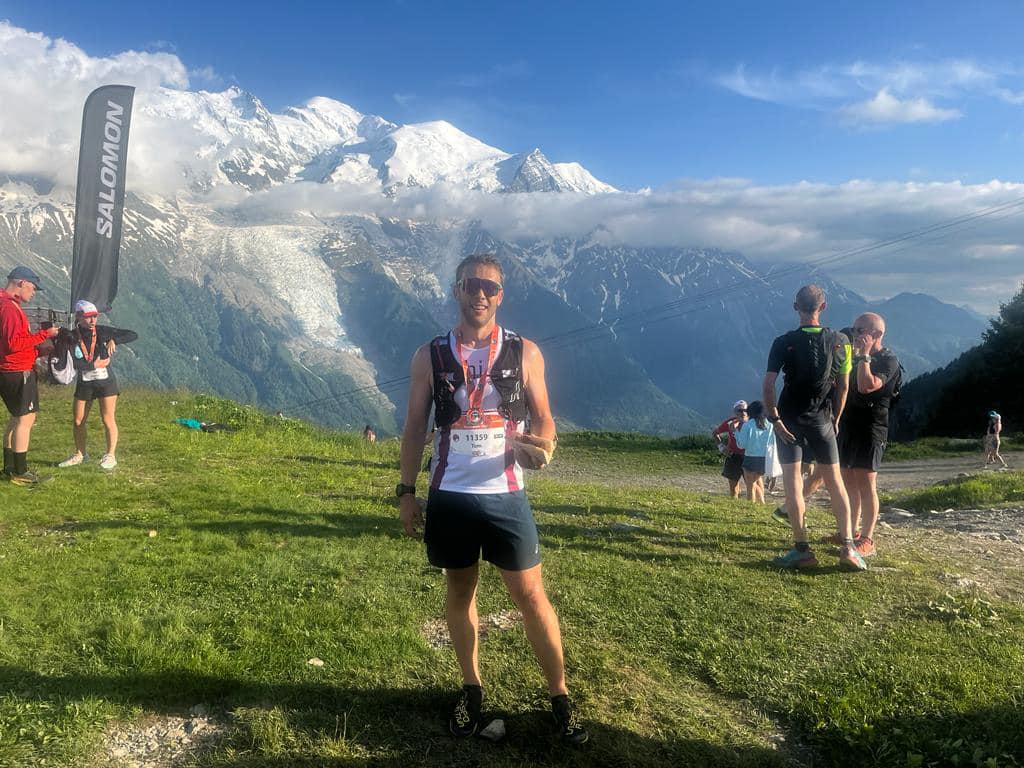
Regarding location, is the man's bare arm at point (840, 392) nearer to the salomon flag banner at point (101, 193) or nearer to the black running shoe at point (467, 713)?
the black running shoe at point (467, 713)

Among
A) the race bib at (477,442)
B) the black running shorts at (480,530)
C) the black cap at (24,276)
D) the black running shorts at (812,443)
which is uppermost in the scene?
the black cap at (24,276)

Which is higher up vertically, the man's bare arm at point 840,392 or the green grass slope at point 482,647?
the man's bare arm at point 840,392

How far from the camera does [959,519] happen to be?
10.3m

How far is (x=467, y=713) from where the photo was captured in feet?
12.9

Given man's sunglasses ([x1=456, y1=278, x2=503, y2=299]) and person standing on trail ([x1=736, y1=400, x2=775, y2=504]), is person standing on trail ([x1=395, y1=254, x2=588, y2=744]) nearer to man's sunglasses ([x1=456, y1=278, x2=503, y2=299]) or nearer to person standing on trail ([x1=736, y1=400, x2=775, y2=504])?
man's sunglasses ([x1=456, y1=278, x2=503, y2=299])

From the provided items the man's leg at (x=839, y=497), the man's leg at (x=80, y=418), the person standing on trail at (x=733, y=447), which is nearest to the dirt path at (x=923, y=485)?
the person standing on trail at (x=733, y=447)

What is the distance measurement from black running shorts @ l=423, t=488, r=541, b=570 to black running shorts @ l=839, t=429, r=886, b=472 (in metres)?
5.47

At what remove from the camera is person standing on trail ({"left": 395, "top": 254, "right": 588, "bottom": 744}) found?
3.58 m

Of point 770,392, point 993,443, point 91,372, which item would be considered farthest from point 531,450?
point 993,443

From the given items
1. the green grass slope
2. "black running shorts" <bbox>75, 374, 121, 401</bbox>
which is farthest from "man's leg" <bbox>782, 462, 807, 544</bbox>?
"black running shorts" <bbox>75, 374, 121, 401</bbox>

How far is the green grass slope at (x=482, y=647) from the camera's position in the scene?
376cm

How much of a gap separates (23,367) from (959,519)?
13.8 m

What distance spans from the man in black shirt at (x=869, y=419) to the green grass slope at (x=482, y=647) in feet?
1.91

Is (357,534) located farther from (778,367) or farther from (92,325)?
(92,325)
